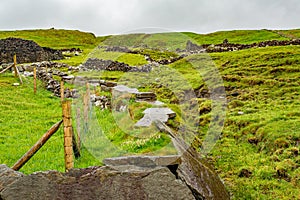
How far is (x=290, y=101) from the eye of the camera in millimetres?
21656

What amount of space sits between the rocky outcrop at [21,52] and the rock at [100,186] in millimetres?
37128

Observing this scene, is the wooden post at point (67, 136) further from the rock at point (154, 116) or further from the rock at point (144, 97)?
the rock at point (144, 97)

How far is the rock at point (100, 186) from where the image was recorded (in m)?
6.32

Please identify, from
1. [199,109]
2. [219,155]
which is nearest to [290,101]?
[199,109]

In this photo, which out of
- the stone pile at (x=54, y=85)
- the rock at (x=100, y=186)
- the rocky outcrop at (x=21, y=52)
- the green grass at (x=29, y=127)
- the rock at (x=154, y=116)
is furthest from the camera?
the rocky outcrop at (x=21, y=52)

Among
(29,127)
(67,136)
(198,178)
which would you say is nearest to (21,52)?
(29,127)

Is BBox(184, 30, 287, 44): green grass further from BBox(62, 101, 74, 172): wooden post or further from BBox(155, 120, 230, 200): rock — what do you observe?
BBox(62, 101, 74, 172): wooden post

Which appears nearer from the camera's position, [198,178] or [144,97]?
[198,178]

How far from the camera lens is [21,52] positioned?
44531 millimetres

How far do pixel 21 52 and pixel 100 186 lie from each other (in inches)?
1628

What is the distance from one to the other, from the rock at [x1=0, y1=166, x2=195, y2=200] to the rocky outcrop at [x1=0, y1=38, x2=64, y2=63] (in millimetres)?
37128

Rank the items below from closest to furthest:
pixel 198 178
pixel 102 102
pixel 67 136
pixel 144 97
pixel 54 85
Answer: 1. pixel 67 136
2. pixel 198 178
3. pixel 144 97
4. pixel 102 102
5. pixel 54 85

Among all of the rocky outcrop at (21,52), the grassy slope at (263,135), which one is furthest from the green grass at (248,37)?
the grassy slope at (263,135)

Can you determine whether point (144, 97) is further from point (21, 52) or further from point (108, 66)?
point (21, 52)
